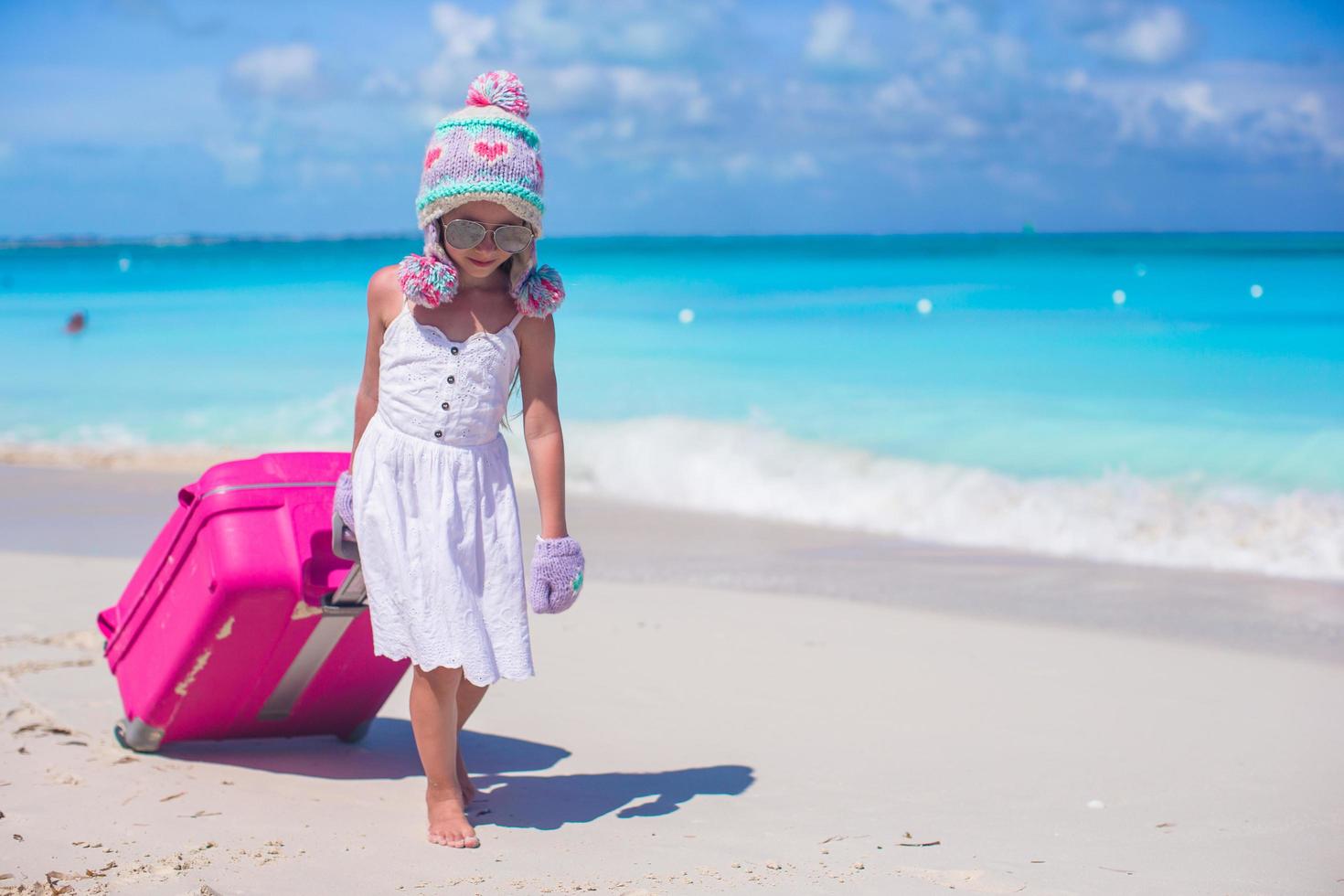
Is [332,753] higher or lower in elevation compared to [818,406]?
lower

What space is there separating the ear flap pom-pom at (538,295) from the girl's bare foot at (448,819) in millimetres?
1045

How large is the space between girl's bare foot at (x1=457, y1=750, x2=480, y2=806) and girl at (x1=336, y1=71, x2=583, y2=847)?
219 mm

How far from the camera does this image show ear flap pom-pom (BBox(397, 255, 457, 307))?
2834 millimetres

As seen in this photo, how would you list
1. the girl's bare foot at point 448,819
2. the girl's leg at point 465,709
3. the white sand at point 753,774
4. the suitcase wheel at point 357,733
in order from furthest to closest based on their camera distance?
the suitcase wheel at point 357,733
the girl's leg at point 465,709
the girl's bare foot at point 448,819
the white sand at point 753,774

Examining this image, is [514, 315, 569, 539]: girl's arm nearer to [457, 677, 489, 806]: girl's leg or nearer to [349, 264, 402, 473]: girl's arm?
[349, 264, 402, 473]: girl's arm

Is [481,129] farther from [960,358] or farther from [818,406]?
[960,358]

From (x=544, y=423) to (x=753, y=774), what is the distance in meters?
1.11

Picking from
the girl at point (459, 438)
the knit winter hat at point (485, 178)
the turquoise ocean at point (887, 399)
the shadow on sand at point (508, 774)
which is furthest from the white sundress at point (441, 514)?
the turquoise ocean at point (887, 399)

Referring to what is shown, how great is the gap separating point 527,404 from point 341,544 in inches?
19.8

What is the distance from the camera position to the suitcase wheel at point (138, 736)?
3.33 m

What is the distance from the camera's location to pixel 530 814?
124 inches

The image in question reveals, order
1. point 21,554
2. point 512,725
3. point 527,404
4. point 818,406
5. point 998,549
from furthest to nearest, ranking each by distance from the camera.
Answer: point 818,406 → point 998,549 → point 21,554 → point 512,725 → point 527,404

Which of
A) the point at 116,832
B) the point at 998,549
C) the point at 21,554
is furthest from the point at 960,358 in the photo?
the point at 116,832

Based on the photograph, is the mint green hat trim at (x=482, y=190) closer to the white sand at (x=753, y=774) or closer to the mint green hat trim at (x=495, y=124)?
the mint green hat trim at (x=495, y=124)
